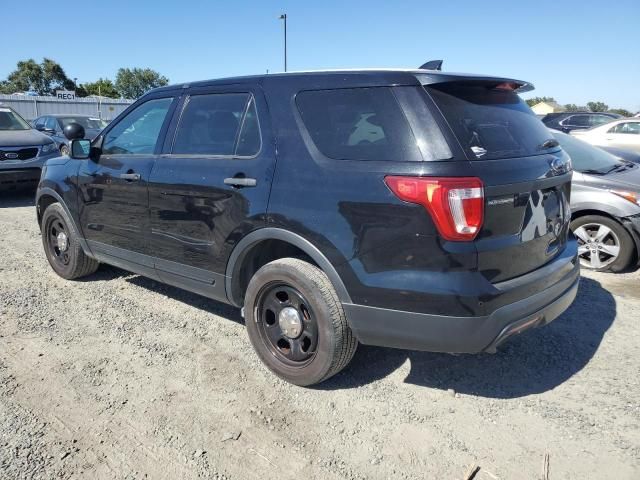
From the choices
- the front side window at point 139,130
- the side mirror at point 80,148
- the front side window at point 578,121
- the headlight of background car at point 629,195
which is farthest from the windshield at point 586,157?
the front side window at point 578,121

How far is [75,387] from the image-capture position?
3023 millimetres

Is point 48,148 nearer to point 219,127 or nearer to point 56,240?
point 56,240

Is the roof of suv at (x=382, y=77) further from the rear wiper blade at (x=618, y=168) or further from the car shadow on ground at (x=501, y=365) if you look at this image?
the rear wiper blade at (x=618, y=168)

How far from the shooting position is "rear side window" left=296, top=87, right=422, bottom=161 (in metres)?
2.51

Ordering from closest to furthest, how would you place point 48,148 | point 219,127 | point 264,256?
point 264,256 → point 219,127 → point 48,148

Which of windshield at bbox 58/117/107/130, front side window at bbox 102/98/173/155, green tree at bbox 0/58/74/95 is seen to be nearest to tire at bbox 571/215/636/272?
front side window at bbox 102/98/173/155

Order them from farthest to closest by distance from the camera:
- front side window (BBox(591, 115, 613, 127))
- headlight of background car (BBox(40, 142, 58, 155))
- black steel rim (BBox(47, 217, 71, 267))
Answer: front side window (BBox(591, 115, 613, 127))
headlight of background car (BBox(40, 142, 58, 155))
black steel rim (BBox(47, 217, 71, 267))

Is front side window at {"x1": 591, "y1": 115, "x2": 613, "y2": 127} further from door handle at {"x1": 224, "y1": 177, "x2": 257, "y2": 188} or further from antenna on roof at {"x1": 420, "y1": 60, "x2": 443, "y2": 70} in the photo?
door handle at {"x1": 224, "y1": 177, "x2": 257, "y2": 188}

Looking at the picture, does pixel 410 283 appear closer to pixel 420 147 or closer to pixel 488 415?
pixel 420 147

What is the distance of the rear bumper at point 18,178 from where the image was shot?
8.58 metres

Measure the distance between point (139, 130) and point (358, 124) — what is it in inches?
84.3

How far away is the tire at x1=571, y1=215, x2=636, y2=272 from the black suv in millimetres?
2345

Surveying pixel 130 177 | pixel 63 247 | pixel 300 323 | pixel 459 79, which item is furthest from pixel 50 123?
pixel 459 79

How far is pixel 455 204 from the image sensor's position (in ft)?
7.64
